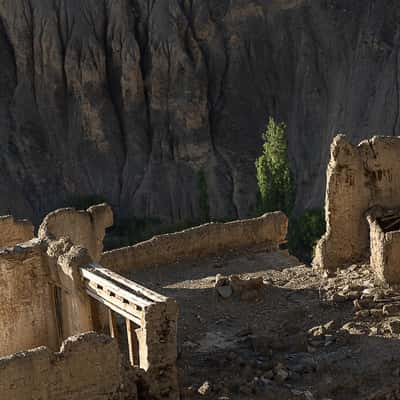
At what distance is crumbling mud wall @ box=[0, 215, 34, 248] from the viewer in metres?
18.0

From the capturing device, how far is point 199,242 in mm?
21625

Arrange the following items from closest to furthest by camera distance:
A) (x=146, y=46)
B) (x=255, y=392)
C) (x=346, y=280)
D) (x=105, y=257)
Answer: (x=255, y=392)
(x=346, y=280)
(x=105, y=257)
(x=146, y=46)

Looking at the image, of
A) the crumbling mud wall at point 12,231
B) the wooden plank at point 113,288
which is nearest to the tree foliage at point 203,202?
the crumbling mud wall at point 12,231

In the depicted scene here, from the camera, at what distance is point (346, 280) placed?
17344mm

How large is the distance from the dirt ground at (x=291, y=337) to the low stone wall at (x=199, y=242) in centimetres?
134

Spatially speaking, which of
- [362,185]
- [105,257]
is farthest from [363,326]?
[105,257]

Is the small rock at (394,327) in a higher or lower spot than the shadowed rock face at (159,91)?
lower

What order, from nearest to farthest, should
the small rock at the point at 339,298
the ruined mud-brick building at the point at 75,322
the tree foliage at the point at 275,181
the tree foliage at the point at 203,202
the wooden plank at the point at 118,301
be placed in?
the ruined mud-brick building at the point at 75,322 < the wooden plank at the point at 118,301 < the small rock at the point at 339,298 < the tree foliage at the point at 275,181 < the tree foliage at the point at 203,202

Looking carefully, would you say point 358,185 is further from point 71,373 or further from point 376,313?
point 71,373

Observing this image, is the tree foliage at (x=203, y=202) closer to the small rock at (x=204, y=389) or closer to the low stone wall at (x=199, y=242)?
the low stone wall at (x=199, y=242)

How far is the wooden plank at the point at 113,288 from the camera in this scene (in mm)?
11918

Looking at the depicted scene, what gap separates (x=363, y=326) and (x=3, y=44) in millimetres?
36787

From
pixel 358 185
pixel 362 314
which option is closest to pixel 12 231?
pixel 358 185

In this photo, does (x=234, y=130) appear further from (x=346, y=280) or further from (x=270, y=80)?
(x=346, y=280)
